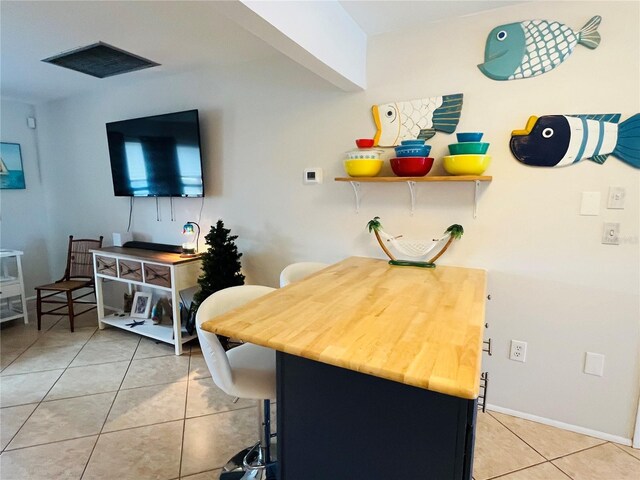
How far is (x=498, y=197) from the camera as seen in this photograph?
1.99 m

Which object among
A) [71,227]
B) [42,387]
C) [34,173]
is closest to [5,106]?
[34,173]

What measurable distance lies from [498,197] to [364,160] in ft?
2.60

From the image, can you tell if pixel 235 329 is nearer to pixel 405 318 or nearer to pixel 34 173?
pixel 405 318

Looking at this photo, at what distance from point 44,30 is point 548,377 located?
365 cm

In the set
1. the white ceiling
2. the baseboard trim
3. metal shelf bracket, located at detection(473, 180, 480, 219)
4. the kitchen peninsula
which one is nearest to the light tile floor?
the baseboard trim

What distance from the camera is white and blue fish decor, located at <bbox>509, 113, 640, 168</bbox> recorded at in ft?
5.57

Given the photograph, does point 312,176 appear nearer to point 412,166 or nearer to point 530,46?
point 412,166

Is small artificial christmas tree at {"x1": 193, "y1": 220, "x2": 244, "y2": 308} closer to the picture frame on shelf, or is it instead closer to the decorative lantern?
the decorative lantern

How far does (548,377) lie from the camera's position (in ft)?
6.55

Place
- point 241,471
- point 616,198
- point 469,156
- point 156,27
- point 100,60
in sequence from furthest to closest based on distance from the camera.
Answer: point 100,60 < point 156,27 < point 469,156 < point 616,198 < point 241,471

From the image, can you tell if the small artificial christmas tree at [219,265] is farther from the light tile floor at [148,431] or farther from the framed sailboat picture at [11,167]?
the framed sailboat picture at [11,167]

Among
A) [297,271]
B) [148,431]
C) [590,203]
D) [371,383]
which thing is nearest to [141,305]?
[148,431]

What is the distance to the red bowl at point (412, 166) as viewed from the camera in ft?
6.51

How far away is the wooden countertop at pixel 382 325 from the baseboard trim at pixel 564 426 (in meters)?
0.92
